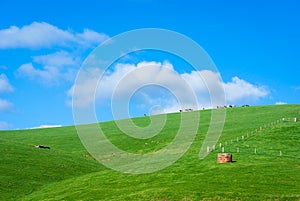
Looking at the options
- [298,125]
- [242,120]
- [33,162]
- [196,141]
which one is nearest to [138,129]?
[242,120]

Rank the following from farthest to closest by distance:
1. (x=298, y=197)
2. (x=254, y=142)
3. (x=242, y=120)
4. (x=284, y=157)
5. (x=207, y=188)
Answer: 1. (x=242, y=120)
2. (x=254, y=142)
3. (x=284, y=157)
4. (x=207, y=188)
5. (x=298, y=197)

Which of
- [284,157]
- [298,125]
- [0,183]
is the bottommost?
[0,183]

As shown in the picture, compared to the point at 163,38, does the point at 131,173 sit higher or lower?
lower

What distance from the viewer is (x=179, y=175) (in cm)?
4734

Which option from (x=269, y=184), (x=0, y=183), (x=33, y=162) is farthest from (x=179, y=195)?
(x=33, y=162)

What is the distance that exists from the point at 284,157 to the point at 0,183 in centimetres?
3713

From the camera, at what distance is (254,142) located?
71250 mm

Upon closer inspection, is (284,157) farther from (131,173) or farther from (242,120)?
(242,120)

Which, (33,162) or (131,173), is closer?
(131,173)

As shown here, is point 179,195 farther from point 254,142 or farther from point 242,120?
point 242,120

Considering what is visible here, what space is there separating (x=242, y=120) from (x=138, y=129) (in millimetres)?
28292

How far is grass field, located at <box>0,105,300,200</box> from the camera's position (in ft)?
128

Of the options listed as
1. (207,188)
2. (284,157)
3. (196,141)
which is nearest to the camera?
(207,188)

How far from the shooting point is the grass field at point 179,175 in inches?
1538
